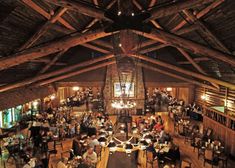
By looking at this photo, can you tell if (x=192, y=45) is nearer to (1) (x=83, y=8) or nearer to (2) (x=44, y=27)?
(1) (x=83, y=8)

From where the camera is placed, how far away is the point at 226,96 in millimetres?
12547

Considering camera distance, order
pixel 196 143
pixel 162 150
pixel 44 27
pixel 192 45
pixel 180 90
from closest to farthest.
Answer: pixel 192 45 → pixel 44 27 → pixel 162 150 → pixel 196 143 → pixel 180 90

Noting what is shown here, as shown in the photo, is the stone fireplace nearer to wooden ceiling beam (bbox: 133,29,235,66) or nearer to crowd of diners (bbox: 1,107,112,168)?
crowd of diners (bbox: 1,107,112,168)

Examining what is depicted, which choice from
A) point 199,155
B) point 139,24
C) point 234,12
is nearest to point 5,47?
point 139,24

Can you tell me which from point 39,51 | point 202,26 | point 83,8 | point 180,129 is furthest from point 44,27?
point 180,129

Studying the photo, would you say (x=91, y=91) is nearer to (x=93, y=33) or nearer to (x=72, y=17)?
(x=72, y=17)

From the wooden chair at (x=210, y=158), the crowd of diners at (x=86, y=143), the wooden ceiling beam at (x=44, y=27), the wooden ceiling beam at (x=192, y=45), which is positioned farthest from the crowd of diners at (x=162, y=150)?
the wooden ceiling beam at (x=44, y=27)

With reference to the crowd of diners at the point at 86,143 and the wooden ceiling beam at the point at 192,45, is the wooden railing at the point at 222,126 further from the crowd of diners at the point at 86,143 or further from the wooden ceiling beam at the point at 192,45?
the wooden ceiling beam at the point at 192,45

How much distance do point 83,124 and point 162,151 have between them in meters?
5.53

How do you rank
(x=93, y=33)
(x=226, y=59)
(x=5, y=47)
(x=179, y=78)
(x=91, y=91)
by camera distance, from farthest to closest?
(x=91, y=91)
(x=179, y=78)
(x=5, y=47)
(x=93, y=33)
(x=226, y=59)

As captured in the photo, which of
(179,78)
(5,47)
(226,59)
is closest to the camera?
(226,59)

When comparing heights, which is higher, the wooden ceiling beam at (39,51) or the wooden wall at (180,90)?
the wooden ceiling beam at (39,51)

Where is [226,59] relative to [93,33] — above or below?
below

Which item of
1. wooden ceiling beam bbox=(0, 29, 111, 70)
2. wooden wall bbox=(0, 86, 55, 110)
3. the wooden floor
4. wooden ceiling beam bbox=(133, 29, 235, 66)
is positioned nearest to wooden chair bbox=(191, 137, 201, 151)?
the wooden floor
